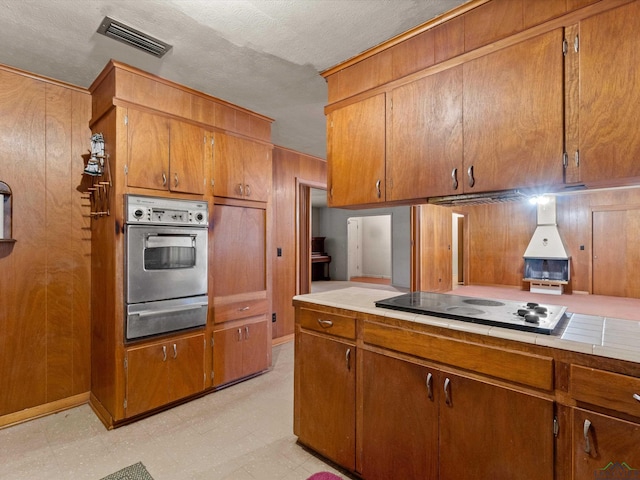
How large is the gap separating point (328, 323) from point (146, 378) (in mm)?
1508

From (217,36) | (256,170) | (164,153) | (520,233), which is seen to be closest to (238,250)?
(256,170)

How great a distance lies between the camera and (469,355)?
1371mm

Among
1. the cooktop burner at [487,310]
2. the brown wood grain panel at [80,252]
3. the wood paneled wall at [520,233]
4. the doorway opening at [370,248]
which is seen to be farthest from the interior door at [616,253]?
the brown wood grain panel at [80,252]

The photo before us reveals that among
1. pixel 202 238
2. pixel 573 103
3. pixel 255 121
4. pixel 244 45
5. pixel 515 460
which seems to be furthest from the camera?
pixel 255 121

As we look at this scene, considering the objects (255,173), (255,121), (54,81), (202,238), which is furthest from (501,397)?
(54,81)

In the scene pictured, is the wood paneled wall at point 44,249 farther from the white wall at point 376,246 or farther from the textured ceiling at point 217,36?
the white wall at point 376,246

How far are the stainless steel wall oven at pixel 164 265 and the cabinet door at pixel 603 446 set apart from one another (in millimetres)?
2433

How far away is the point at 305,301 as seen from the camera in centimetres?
204

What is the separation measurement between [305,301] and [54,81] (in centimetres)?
254

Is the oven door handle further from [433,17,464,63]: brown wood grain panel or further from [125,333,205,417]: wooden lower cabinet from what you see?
[433,17,464,63]: brown wood grain panel

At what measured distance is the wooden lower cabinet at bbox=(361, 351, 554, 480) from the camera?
122 centimetres

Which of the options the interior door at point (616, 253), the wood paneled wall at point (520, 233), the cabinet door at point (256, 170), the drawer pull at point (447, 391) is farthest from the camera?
the wood paneled wall at point (520, 233)

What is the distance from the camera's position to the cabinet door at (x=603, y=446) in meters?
1.04

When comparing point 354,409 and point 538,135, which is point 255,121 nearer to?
point 538,135
